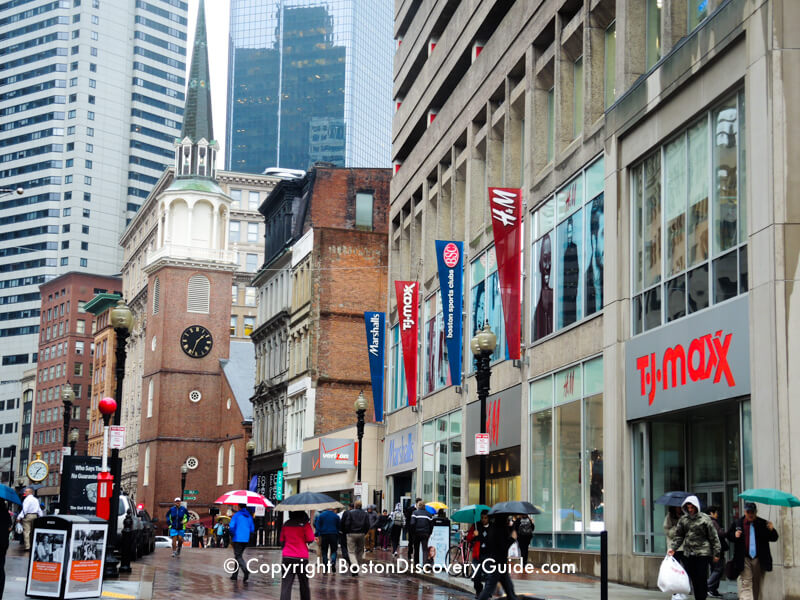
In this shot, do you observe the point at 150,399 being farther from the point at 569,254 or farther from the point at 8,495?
the point at 8,495

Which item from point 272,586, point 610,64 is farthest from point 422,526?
point 610,64

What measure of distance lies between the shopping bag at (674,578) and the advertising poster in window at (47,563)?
8.55 metres

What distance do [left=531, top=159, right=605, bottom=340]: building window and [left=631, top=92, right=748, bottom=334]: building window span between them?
2.02m

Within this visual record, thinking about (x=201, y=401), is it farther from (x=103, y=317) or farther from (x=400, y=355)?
(x=400, y=355)

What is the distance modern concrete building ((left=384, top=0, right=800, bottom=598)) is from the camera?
18.5 m

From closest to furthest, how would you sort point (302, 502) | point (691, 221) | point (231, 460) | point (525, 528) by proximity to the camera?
point (302, 502)
point (691, 221)
point (525, 528)
point (231, 460)

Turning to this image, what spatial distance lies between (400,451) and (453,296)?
12.3m

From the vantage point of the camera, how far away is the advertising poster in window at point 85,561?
56.0ft

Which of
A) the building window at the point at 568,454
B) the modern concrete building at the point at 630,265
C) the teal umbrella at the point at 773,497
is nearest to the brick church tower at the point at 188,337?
the modern concrete building at the point at 630,265

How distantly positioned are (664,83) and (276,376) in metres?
49.6

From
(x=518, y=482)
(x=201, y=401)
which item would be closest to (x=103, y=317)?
(x=201, y=401)

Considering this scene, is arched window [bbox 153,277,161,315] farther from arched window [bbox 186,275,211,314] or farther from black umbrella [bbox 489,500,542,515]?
black umbrella [bbox 489,500,542,515]

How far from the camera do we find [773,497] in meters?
16.1

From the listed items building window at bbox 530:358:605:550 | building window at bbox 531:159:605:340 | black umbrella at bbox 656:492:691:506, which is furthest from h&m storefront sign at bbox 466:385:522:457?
black umbrella at bbox 656:492:691:506
